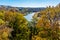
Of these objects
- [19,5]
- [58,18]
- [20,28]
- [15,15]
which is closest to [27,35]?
[20,28]

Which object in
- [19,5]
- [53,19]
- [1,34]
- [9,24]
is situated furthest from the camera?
[19,5]

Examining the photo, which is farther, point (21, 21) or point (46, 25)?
point (21, 21)

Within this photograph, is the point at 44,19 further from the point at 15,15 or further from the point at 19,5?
the point at 19,5

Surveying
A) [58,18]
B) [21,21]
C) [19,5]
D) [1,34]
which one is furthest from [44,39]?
[19,5]

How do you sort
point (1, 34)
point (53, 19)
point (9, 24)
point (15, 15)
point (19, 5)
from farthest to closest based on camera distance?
point (19, 5) < point (15, 15) < point (9, 24) < point (53, 19) < point (1, 34)

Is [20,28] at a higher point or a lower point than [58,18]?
lower

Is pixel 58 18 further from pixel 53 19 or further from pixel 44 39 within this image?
pixel 44 39
